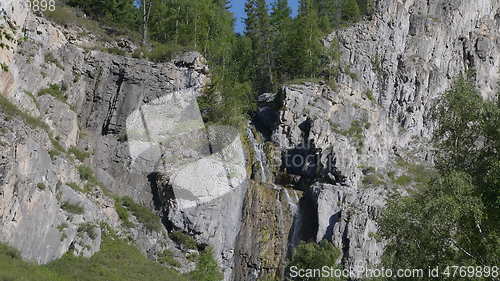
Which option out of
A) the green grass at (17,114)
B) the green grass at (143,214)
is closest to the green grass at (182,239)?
the green grass at (143,214)

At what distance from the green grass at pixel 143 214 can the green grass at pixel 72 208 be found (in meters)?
5.04

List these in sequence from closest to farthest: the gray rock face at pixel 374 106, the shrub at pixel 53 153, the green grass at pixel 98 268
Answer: the green grass at pixel 98 268 < the shrub at pixel 53 153 < the gray rock face at pixel 374 106

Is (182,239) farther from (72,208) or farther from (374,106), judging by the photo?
(374,106)

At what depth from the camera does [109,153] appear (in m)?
35.8

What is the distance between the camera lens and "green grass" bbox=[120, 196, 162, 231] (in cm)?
3253

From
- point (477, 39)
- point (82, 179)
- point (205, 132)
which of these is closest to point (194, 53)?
point (205, 132)

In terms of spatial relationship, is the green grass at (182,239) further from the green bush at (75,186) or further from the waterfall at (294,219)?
the waterfall at (294,219)

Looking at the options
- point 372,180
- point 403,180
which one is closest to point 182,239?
point 372,180

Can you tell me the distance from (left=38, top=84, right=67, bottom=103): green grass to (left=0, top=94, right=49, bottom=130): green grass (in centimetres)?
451

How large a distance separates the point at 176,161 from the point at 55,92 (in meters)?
9.01

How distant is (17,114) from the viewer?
90.4 ft

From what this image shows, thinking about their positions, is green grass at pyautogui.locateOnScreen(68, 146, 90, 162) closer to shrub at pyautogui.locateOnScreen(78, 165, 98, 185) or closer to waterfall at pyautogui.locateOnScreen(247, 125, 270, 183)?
shrub at pyautogui.locateOnScreen(78, 165, 98, 185)

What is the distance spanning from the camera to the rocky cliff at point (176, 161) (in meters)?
26.5

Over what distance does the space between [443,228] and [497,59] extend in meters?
53.8
